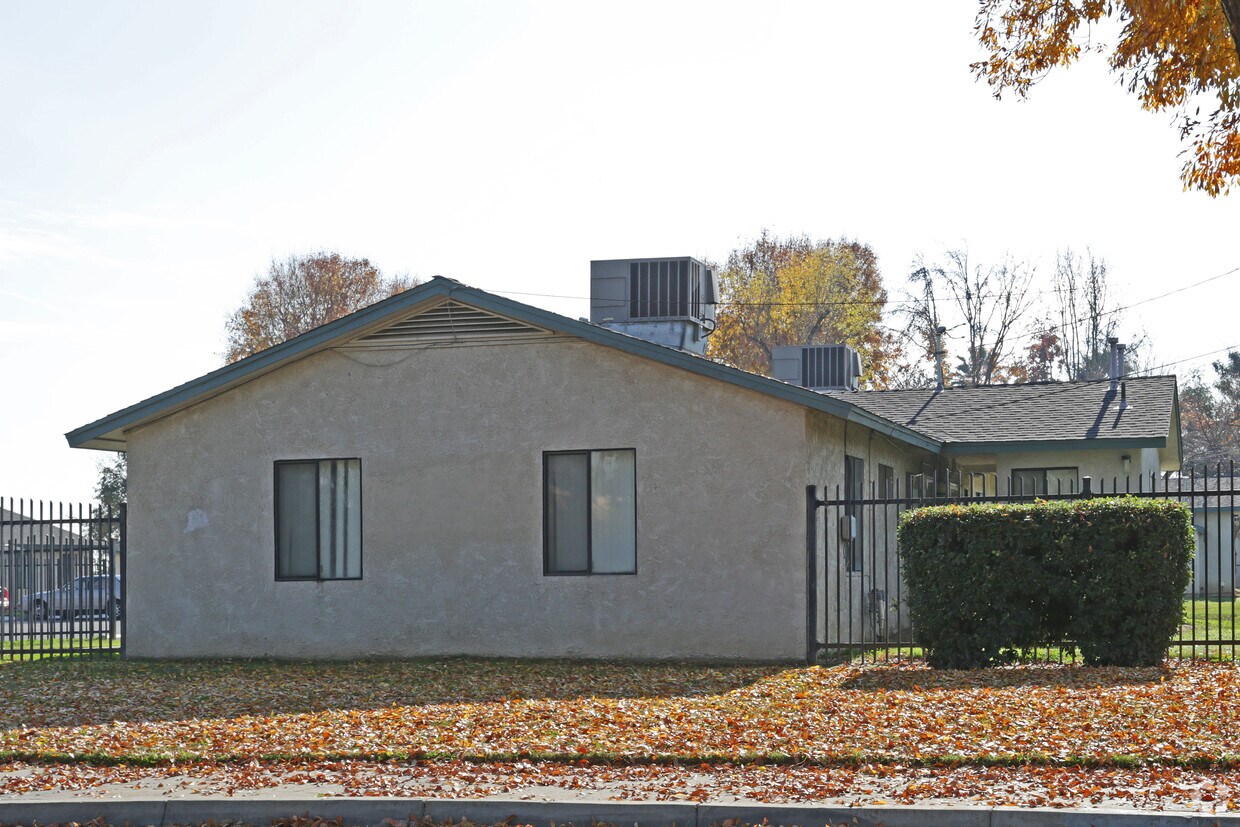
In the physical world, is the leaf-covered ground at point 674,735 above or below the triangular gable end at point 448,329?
below

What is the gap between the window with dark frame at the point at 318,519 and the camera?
17.8 meters

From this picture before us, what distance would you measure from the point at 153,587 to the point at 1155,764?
1332 cm

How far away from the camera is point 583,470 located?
16984mm

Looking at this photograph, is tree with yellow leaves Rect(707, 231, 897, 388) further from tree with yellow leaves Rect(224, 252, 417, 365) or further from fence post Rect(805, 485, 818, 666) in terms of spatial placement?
fence post Rect(805, 485, 818, 666)

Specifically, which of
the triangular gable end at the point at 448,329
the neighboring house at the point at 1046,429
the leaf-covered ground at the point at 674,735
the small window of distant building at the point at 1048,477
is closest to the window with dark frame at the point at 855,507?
the leaf-covered ground at the point at 674,735

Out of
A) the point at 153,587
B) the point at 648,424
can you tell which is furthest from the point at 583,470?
the point at 153,587

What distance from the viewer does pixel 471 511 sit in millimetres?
17234

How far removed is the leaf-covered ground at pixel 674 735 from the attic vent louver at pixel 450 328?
15.1 feet

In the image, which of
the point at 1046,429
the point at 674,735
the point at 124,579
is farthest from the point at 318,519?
the point at 1046,429

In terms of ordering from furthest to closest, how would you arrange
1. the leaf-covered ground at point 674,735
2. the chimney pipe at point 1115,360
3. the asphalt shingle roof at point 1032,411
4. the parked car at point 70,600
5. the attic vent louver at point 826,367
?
the attic vent louver at point 826,367
the chimney pipe at point 1115,360
the asphalt shingle roof at point 1032,411
the parked car at point 70,600
the leaf-covered ground at point 674,735

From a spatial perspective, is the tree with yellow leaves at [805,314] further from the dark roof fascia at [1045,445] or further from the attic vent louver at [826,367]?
the dark roof fascia at [1045,445]

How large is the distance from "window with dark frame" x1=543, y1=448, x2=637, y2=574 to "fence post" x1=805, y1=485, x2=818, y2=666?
6.73ft

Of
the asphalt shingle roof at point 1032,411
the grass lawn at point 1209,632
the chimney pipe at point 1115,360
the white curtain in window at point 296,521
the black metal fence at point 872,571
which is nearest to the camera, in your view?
the grass lawn at point 1209,632

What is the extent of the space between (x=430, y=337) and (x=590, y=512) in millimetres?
2968
